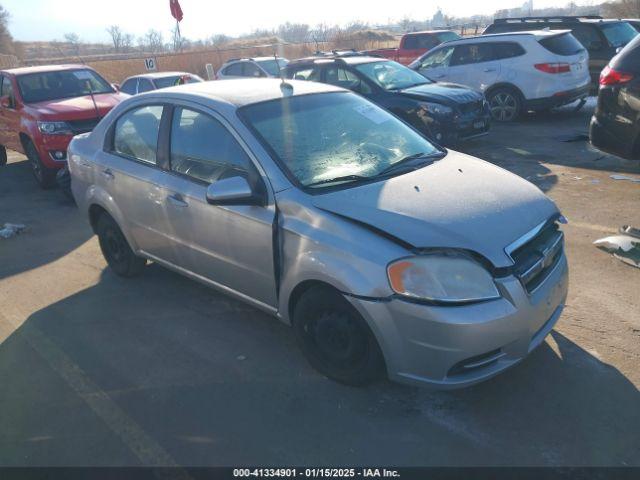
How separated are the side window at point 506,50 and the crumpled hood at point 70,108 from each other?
24.0ft

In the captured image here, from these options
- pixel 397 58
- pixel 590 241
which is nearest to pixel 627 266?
pixel 590 241

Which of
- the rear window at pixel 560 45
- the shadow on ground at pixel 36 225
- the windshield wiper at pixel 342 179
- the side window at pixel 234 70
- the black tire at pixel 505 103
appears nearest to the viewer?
the windshield wiper at pixel 342 179

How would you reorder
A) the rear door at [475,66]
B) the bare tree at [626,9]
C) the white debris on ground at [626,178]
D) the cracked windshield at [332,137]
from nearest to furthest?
the cracked windshield at [332,137], the white debris on ground at [626,178], the rear door at [475,66], the bare tree at [626,9]

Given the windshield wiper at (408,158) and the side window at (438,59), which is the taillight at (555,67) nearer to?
the side window at (438,59)

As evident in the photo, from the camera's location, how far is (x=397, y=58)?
720 inches

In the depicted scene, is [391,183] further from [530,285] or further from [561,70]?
[561,70]

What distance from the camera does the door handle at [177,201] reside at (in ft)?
12.8

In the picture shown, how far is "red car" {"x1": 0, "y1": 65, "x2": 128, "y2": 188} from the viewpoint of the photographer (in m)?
8.25

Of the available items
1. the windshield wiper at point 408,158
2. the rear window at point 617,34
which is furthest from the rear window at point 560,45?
the windshield wiper at point 408,158

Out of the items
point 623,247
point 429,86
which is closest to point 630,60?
point 623,247

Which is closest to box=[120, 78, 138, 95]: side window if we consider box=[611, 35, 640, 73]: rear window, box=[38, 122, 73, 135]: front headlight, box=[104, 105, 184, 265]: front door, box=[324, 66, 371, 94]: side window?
box=[38, 122, 73, 135]: front headlight

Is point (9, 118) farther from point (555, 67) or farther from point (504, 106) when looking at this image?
point (555, 67)

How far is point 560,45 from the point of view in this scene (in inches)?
412

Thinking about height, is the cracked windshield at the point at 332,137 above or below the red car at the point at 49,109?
above
